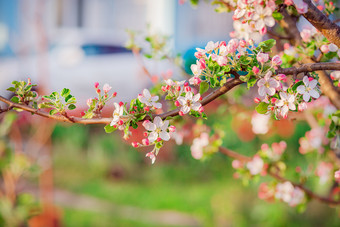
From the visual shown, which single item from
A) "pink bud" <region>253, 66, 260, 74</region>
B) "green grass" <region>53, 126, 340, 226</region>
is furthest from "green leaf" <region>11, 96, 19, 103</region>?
"green grass" <region>53, 126, 340, 226</region>

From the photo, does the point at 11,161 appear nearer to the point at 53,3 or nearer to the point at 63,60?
the point at 63,60

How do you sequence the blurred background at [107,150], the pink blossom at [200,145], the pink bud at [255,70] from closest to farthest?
the pink bud at [255,70] → the pink blossom at [200,145] → the blurred background at [107,150]

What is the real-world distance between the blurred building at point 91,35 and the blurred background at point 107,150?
23 mm

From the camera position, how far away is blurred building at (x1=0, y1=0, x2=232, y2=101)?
28.3 feet

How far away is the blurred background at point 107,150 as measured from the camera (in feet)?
12.0

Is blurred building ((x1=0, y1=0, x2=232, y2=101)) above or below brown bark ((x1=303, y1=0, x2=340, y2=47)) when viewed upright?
below

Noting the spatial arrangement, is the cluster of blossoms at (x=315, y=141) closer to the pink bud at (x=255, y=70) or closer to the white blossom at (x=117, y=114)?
the pink bud at (x=255, y=70)

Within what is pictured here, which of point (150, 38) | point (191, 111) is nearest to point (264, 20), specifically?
point (191, 111)

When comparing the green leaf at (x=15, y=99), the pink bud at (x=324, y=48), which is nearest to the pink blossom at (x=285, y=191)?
the pink bud at (x=324, y=48)

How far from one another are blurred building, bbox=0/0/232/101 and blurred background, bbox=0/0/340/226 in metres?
0.02

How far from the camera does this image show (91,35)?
9.55 metres

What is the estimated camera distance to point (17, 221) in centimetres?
332

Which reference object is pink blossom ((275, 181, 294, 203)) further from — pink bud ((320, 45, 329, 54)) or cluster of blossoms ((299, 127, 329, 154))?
pink bud ((320, 45, 329, 54))

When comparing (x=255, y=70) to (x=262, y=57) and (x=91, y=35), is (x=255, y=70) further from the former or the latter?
(x=91, y=35)
